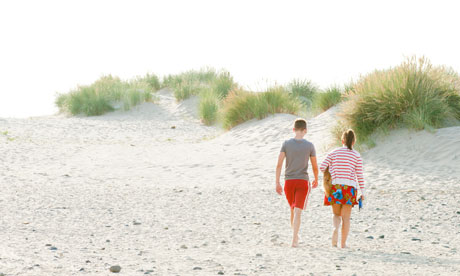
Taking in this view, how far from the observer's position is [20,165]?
12.9 meters

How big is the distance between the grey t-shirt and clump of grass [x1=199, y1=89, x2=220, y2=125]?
1598cm

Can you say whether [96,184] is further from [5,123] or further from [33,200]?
[5,123]

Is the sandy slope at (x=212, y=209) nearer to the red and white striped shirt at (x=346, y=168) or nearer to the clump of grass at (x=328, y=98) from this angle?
the red and white striped shirt at (x=346, y=168)

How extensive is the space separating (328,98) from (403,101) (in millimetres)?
5527

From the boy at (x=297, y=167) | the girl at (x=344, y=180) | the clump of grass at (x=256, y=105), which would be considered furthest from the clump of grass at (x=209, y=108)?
the girl at (x=344, y=180)

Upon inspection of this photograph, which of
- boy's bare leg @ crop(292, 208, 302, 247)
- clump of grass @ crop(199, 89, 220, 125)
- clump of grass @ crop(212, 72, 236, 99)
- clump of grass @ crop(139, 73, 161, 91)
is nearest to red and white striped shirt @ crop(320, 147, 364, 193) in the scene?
boy's bare leg @ crop(292, 208, 302, 247)

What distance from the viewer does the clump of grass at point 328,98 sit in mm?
17062

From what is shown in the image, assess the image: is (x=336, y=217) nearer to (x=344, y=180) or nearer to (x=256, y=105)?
(x=344, y=180)

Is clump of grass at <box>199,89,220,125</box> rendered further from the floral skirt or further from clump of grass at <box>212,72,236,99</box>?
the floral skirt

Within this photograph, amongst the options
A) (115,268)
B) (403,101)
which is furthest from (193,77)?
(115,268)

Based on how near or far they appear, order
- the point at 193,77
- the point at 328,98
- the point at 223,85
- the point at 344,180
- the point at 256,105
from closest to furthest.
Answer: the point at 344,180, the point at 256,105, the point at 328,98, the point at 223,85, the point at 193,77

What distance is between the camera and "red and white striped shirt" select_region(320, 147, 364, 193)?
5770 millimetres

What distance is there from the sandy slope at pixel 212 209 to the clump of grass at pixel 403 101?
0.41 metres

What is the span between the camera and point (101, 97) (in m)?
24.8
